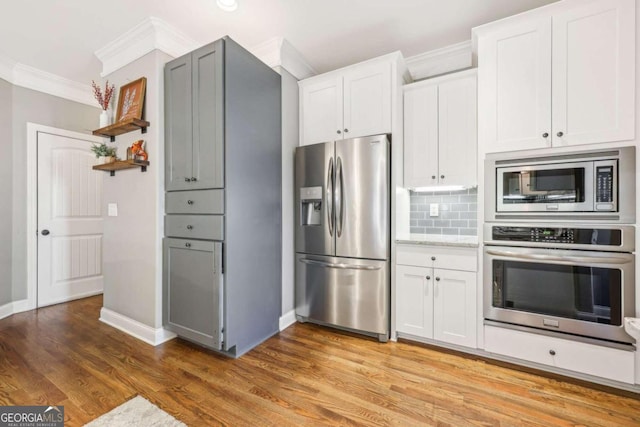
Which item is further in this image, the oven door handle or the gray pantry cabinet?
the gray pantry cabinet

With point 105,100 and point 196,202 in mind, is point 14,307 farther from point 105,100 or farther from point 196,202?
point 196,202

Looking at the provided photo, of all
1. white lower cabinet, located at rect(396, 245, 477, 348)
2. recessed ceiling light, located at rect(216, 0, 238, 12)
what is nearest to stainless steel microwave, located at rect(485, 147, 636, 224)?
white lower cabinet, located at rect(396, 245, 477, 348)

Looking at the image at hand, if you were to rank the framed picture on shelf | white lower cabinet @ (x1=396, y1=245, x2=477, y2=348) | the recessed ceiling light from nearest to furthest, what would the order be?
the recessed ceiling light < white lower cabinet @ (x1=396, y1=245, x2=477, y2=348) < the framed picture on shelf

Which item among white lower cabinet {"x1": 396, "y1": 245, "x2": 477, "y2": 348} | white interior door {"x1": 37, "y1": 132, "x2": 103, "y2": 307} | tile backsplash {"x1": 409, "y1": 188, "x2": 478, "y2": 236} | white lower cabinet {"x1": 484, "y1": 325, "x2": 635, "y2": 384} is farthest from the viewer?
white interior door {"x1": 37, "y1": 132, "x2": 103, "y2": 307}

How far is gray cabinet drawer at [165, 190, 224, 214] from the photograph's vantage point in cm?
217

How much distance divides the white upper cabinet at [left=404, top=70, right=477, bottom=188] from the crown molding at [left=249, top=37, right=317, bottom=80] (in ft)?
3.71

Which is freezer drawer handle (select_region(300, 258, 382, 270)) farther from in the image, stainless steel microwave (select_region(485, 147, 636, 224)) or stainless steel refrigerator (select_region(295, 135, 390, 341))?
stainless steel microwave (select_region(485, 147, 636, 224))

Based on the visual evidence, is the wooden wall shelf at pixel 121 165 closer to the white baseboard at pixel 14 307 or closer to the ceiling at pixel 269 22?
the ceiling at pixel 269 22

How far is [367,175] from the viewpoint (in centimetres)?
250

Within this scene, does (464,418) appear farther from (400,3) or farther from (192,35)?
(192,35)

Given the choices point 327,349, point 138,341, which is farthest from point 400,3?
point 138,341

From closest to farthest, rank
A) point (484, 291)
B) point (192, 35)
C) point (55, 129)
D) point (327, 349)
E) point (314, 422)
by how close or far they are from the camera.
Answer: point (314, 422) → point (484, 291) → point (327, 349) → point (192, 35) → point (55, 129)

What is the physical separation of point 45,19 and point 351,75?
2.55 meters

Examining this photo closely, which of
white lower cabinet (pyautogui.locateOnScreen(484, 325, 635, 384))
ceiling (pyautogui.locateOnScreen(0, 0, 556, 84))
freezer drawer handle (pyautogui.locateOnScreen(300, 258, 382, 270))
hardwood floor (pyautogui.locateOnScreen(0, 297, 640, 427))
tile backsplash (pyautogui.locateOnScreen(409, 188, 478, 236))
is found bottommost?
hardwood floor (pyautogui.locateOnScreen(0, 297, 640, 427))
